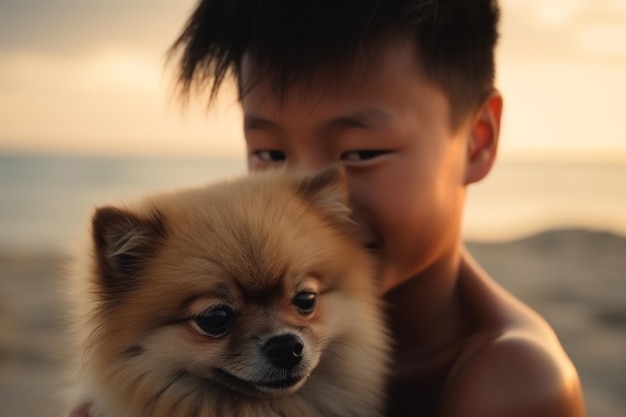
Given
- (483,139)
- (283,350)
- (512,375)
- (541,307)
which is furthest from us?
(541,307)

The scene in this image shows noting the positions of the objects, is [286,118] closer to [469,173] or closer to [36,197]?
[469,173]

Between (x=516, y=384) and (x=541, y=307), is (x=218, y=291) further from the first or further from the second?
(x=541, y=307)

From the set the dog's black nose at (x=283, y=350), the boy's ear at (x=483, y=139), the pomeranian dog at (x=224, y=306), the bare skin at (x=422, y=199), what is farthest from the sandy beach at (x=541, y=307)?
the boy's ear at (x=483, y=139)

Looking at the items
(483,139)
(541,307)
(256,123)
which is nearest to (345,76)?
(256,123)

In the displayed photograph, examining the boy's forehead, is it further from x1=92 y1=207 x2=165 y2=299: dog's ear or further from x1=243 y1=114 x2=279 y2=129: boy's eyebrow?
x1=92 y1=207 x2=165 y2=299: dog's ear

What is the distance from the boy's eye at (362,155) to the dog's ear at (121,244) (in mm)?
518

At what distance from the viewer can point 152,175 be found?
19.1 metres

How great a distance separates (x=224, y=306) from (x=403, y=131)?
650mm

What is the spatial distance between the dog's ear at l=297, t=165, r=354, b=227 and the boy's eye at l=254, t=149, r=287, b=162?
0.87ft

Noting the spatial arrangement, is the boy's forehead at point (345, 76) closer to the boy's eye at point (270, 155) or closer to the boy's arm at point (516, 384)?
the boy's eye at point (270, 155)

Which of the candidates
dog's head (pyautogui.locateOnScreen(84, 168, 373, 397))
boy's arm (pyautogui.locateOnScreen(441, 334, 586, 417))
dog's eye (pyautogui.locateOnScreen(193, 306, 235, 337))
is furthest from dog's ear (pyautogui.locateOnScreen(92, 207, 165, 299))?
boy's arm (pyautogui.locateOnScreen(441, 334, 586, 417))

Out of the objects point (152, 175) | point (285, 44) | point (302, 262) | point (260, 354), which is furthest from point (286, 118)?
point (152, 175)

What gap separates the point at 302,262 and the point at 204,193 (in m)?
0.28

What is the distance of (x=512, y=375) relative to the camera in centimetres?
176
